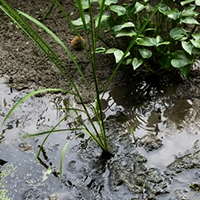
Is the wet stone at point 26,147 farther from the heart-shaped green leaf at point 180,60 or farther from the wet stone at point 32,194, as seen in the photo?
the heart-shaped green leaf at point 180,60

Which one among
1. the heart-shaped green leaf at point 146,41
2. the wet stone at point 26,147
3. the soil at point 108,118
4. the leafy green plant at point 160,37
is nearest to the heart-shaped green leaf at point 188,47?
the leafy green plant at point 160,37

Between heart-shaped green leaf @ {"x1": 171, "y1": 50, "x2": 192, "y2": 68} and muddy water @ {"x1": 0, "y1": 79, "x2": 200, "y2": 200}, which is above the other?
heart-shaped green leaf @ {"x1": 171, "y1": 50, "x2": 192, "y2": 68}

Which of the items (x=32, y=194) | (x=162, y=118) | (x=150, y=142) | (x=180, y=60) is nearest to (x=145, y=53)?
(x=180, y=60)

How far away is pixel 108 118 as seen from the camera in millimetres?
1933

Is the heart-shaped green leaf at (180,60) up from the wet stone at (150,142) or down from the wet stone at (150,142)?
up

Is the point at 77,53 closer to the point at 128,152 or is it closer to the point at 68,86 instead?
the point at 68,86

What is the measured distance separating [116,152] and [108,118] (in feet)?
0.91

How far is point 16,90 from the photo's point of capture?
7.01 feet

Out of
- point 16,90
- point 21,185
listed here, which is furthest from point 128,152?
point 16,90

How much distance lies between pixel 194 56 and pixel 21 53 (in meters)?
1.35

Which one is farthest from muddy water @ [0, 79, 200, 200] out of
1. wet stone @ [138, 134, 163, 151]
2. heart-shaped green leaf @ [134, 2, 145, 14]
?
heart-shaped green leaf @ [134, 2, 145, 14]

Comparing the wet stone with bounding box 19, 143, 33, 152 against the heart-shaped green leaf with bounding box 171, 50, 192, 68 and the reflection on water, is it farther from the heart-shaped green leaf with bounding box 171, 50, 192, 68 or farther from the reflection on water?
the heart-shaped green leaf with bounding box 171, 50, 192, 68

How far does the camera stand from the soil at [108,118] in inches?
62.6

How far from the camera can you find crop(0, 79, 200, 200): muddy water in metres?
1.58
